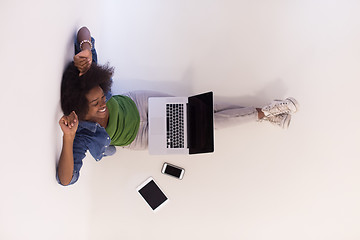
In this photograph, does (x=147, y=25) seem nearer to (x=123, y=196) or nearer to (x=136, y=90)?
(x=136, y=90)

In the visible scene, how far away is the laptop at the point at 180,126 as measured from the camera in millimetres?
1825

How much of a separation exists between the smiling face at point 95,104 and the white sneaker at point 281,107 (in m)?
1.00

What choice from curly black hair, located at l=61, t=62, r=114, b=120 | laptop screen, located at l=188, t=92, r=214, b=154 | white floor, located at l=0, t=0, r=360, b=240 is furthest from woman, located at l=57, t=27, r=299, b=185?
laptop screen, located at l=188, t=92, r=214, b=154

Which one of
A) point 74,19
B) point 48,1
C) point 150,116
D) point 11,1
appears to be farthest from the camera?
point 150,116

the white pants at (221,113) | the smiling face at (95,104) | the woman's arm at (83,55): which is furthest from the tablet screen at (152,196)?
the woman's arm at (83,55)

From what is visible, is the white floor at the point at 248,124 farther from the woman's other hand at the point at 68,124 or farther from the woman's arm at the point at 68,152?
the woman's other hand at the point at 68,124

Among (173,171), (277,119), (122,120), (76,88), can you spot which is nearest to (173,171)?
(173,171)

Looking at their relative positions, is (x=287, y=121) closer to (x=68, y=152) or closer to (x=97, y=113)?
(x=97, y=113)

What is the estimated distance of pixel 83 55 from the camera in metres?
1.38

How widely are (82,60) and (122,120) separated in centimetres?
48

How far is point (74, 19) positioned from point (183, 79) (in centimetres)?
88

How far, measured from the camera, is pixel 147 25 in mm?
2154

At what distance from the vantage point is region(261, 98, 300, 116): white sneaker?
1981 mm

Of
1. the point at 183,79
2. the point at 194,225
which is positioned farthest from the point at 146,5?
the point at 194,225
